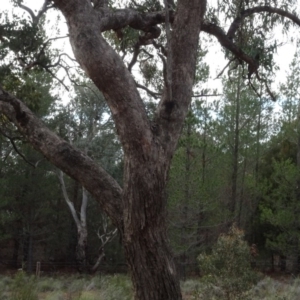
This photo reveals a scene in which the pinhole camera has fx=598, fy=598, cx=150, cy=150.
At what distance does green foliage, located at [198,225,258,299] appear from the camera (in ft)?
32.1

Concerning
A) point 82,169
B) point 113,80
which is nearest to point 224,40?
point 113,80

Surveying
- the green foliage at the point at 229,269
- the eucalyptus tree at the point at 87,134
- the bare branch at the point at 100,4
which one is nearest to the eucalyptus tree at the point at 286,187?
the eucalyptus tree at the point at 87,134

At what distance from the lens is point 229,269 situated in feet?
32.8

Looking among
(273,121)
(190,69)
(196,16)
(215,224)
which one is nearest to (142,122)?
(190,69)

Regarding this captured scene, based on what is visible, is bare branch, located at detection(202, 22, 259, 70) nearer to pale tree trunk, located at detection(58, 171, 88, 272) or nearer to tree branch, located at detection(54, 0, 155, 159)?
tree branch, located at detection(54, 0, 155, 159)

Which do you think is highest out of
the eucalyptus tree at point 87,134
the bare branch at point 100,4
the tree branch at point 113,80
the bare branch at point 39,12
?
the eucalyptus tree at point 87,134

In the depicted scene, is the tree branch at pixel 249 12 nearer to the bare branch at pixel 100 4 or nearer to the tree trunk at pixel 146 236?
the bare branch at pixel 100 4

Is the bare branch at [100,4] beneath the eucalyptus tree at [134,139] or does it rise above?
above

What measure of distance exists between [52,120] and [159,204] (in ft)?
81.3

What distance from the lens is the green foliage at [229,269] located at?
980 centimetres

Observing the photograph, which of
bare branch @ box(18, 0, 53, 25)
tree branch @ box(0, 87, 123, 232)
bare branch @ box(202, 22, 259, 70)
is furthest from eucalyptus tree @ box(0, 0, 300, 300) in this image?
bare branch @ box(18, 0, 53, 25)

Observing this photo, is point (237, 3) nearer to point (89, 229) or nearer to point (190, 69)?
point (190, 69)

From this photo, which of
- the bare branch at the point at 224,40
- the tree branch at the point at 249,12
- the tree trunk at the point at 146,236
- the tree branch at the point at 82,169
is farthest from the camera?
the tree branch at the point at 249,12

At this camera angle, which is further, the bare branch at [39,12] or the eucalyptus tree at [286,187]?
the eucalyptus tree at [286,187]
